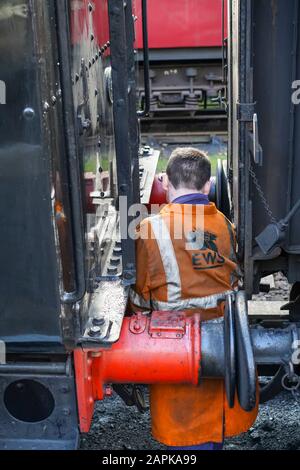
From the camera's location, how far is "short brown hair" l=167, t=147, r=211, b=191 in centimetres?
221

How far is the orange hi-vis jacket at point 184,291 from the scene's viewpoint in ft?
6.92

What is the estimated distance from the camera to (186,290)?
213 centimetres

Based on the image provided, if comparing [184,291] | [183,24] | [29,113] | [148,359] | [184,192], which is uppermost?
[183,24]

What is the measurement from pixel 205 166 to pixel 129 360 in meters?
0.74

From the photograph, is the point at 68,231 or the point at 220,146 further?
the point at 220,146

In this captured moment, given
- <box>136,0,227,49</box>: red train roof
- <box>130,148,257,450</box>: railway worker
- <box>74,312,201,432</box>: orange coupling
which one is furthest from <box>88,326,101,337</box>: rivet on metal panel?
<box>136,0,227,49</box>: red train roof

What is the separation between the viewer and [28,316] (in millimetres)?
1642

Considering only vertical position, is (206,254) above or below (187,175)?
below

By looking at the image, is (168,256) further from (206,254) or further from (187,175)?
(187,175)

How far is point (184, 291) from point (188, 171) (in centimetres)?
40

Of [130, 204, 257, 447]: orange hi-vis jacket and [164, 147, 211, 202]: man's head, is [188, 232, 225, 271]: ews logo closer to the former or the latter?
[130, 204, 257, 447]: orange hi-vis jacket

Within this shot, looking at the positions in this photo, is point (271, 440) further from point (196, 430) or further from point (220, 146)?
point (220, 146)

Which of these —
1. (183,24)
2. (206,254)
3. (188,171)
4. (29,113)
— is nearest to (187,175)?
(188,171)

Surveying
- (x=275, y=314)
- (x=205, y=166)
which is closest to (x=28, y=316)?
(x=205, y=166)
